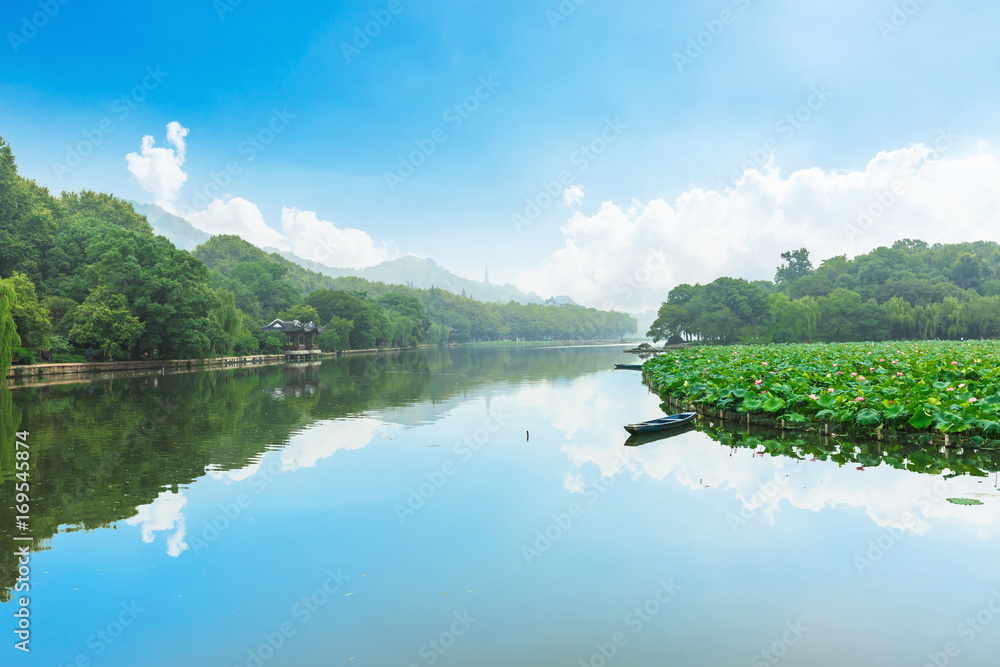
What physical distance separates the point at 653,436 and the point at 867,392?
4778 mm

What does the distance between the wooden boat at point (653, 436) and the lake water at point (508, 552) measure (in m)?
0.63

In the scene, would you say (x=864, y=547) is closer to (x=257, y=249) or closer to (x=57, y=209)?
(x=57, y=209)

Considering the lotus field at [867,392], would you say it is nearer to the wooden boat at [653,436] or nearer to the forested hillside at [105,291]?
the wooden boat at [653,436]

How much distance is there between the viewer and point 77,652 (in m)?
4.47

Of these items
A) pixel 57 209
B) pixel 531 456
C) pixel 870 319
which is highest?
pixel 57 209

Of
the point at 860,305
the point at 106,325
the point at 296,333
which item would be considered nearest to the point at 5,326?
the point at 106,325

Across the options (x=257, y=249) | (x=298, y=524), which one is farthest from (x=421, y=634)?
(x=257, y=249)

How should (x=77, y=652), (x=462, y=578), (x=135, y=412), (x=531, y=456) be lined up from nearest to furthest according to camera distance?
(x=77, y=652)
(x=462, y=578)
(x=531, y=456)
(x=135, y=412)

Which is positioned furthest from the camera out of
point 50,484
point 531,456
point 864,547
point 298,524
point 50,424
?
point 50,424

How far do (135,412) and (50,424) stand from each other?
2493 millimetres

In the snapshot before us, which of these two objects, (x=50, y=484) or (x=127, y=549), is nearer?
(x=127, y=549)

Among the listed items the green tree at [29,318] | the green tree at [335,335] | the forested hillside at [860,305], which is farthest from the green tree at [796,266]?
the green tree at [29,318]

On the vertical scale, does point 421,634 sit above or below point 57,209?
below

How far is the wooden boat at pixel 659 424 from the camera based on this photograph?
13161 mm
